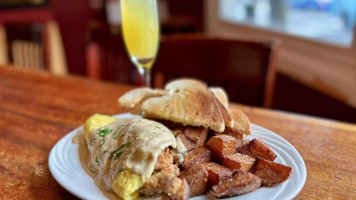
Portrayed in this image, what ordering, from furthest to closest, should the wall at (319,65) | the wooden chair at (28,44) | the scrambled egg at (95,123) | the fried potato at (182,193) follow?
1. the wooden chair at (28,44)
2. the wall at (319,65)
3. the scrambled egg at (95,123)
4. the fried potato at (182,193)

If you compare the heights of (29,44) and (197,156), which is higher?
(197,156)

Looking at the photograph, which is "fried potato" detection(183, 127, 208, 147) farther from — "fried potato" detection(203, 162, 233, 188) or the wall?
the wall

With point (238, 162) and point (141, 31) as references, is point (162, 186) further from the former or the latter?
point (141, 31)

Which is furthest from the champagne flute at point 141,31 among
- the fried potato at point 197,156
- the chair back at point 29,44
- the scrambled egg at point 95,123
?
the chair back at point 29,44

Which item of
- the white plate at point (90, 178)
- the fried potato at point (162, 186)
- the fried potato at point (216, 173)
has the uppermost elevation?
the fried potato at point (162, 186)

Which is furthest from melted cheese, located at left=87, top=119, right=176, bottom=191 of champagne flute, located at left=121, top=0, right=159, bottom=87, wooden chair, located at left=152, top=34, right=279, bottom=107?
wooden chair, located at left=152, top=34, right=279, bottom=107

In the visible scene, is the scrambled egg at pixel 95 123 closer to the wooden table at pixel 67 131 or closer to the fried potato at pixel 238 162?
the wooden table at pixel 67 131

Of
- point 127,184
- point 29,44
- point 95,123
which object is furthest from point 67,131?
point 29,44
